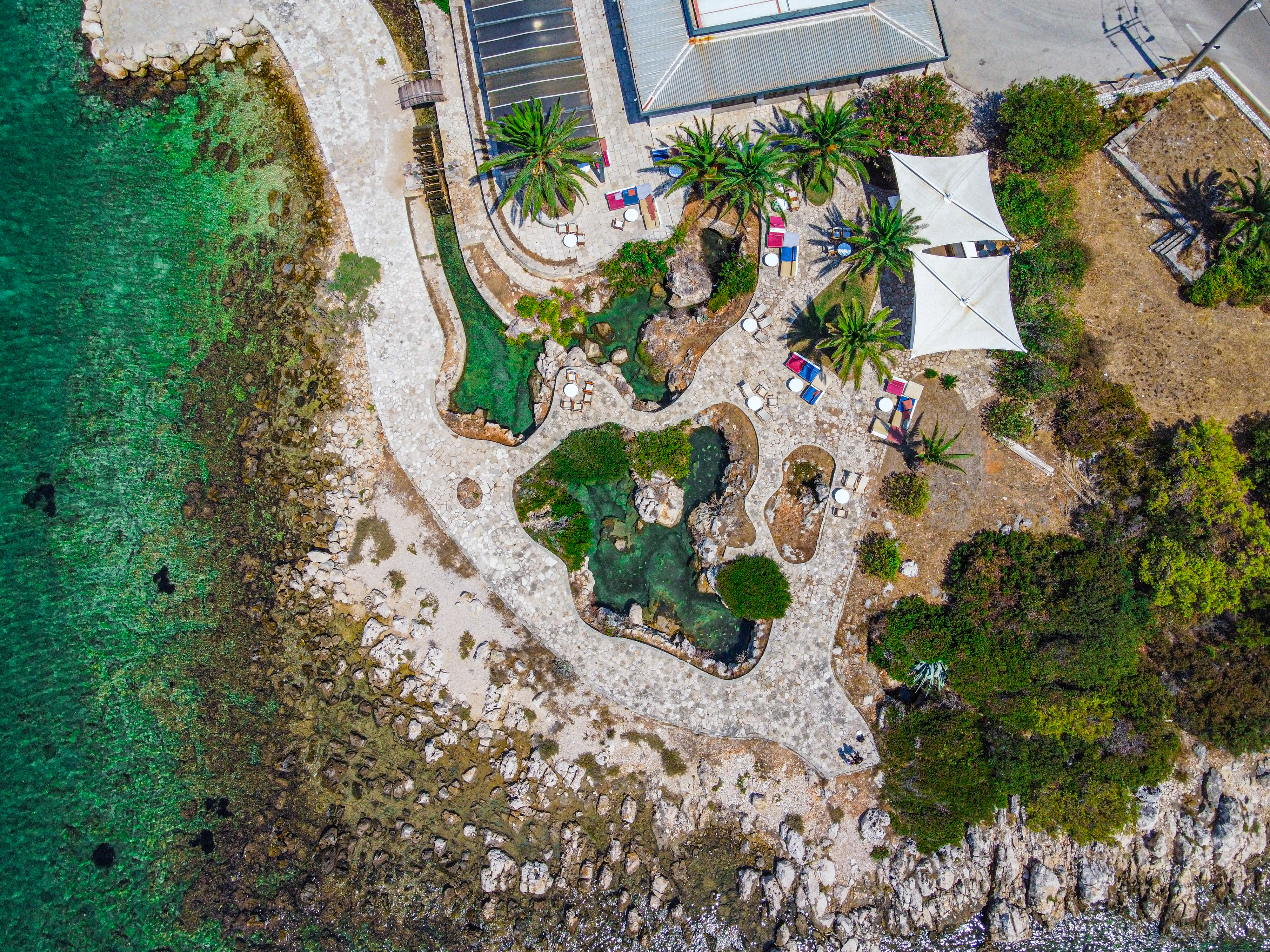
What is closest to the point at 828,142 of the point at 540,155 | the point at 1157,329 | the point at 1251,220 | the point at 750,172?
the point at 750,172

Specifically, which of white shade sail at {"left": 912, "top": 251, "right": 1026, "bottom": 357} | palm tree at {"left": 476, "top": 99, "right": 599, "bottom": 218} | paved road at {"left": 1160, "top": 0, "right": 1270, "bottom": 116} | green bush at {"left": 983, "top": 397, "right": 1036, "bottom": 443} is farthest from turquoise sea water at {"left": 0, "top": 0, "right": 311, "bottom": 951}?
paved road at {"left": 1160, "top": 0, "right": 1270, "bottom": 116}

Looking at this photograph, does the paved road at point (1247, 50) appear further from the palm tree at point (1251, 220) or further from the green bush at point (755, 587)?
the green bush at point (755, 587)

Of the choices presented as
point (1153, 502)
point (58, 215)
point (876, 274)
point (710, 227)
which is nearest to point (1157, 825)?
point (1153, 502)

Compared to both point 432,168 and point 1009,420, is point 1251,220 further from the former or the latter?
point 432,168

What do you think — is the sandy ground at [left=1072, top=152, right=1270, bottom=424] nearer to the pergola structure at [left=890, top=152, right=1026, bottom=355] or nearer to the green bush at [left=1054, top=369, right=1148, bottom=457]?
the green bush at [left=1054, top=369, right=1148, bottom=457]

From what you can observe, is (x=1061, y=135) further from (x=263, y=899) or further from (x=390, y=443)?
(x=263, y=899)

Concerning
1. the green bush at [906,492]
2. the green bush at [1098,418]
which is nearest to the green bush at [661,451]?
the green bush at [906,492]
